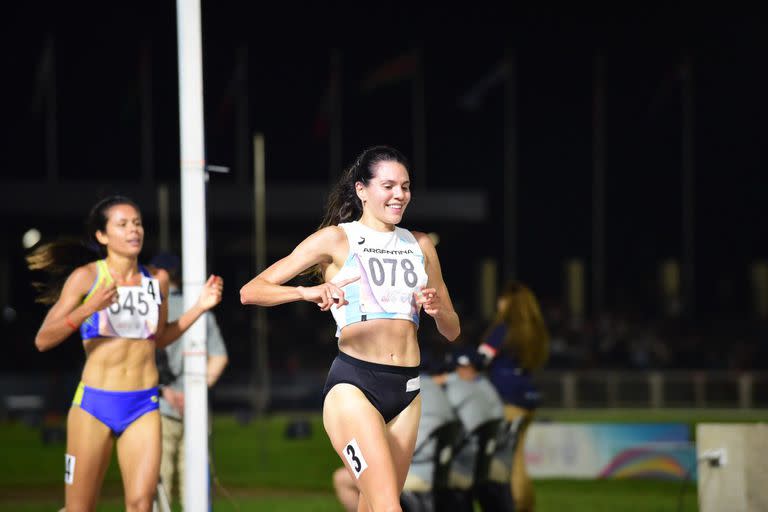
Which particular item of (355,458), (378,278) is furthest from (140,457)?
(378,278)

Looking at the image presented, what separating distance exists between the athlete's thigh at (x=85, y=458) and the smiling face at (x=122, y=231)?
1025 mm

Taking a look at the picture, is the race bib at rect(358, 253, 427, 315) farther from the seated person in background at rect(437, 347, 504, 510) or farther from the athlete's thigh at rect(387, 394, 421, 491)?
the seated person in background at rect(437, 347, 504, 510)

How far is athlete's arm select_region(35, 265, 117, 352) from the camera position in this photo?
23.9 ft

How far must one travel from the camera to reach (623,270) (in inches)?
2357

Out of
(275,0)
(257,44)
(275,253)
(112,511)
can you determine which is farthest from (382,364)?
(257,44)

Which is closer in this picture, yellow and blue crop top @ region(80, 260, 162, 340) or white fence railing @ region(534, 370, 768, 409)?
yellow and blue crop top @ region(80, 260, 162, 340)

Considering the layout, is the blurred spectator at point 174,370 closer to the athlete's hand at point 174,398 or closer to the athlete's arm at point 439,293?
the athlete's hand at point 174,398

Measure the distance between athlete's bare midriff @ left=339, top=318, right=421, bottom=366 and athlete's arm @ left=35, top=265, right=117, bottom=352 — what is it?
70.5 inches

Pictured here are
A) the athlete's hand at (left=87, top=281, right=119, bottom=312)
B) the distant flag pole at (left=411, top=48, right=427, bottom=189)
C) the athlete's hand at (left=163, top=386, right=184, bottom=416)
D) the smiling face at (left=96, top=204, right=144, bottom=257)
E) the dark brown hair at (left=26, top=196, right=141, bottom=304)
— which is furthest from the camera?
the distant flag pole at (left=411, top=48, right=427, bottom=189)

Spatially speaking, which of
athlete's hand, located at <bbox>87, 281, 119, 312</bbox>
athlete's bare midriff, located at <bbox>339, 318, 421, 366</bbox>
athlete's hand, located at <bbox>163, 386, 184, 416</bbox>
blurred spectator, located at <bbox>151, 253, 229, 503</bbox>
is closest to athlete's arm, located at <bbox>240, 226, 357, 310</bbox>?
athlete's bare midriff, located at <bbox>339, 318, 421, 366</bbox>

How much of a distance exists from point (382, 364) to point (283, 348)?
3119cm

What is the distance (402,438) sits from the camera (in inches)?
245

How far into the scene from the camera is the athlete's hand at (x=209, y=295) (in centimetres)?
670

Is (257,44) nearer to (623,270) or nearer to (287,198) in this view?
(623,270)
